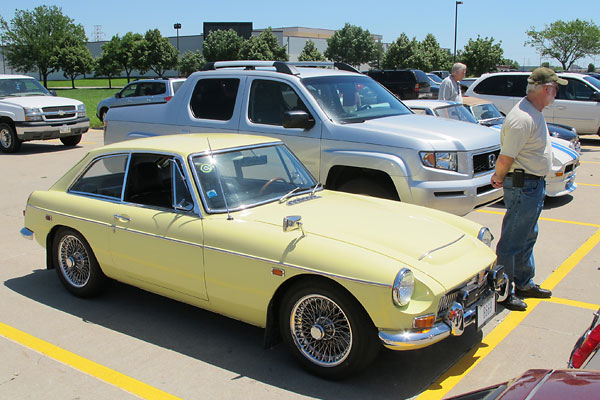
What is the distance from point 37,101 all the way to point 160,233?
12.5 metres

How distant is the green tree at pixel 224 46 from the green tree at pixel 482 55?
26.7 m

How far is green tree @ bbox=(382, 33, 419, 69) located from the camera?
55.4 m

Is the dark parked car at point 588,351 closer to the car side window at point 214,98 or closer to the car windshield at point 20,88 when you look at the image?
the car side window at point 214,98

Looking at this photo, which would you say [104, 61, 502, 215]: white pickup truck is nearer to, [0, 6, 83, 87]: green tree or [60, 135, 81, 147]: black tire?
[60, 135, 81, 147]: black tire

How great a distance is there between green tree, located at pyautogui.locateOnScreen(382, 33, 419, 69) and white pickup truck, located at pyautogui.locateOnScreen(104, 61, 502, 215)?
49.5 metres

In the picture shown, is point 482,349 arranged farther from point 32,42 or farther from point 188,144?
point 32,42

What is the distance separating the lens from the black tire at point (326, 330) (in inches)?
149

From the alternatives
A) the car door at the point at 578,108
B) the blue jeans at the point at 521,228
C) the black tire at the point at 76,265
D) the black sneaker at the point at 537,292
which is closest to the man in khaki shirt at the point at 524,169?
the blue jeans at the point at 521,228

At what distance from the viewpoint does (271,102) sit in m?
7.23

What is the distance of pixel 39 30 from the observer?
239 feet

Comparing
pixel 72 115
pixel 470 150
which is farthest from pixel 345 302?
pixel 72 115

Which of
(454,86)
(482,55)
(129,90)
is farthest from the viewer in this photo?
(482,55)

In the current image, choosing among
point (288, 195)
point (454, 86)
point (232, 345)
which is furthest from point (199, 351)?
point (454, 86)

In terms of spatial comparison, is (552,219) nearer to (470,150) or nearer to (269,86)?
Result: (470,150)
